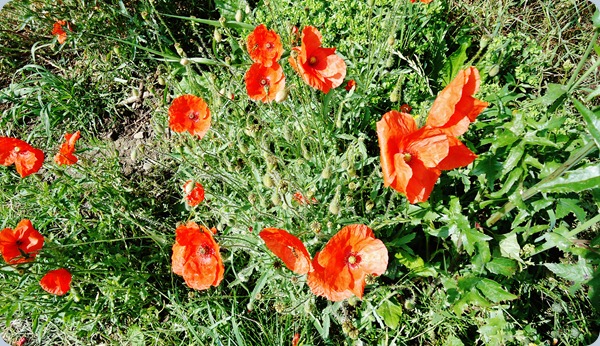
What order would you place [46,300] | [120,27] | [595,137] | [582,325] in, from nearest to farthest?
1. [595,137]
2. [582,325]
3. [46,300]
4. [120,27]

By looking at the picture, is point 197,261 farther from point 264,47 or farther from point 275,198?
point 264,47

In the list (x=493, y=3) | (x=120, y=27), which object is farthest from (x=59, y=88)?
(x=493, y=3)

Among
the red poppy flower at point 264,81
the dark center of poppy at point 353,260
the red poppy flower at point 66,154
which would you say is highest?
the red poppy flower at point 264,81

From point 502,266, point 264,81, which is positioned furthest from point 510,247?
point 264,81

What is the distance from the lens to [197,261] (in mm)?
2088

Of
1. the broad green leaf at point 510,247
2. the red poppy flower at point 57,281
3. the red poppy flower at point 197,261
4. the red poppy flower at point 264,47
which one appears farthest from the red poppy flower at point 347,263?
the red poppy flower at point 57,281

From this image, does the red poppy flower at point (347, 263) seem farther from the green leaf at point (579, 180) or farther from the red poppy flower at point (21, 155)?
the red poppy flower at point (21, 155)

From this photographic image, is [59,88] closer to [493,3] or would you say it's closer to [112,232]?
[112,232]

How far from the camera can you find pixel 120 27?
3594 mm

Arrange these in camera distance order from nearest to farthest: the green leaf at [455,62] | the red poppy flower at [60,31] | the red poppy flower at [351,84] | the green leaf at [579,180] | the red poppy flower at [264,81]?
the green leaf at [579,180] < the red poppy flower at [264,81] < the red poppy flower at [351,84] < the green leaf at [455,62] < the red poppy flower at [60,31]

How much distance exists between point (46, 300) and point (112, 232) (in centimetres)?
50

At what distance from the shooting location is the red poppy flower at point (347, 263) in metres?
1.82

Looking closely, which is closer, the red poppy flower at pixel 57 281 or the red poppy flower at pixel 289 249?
the red poppy flower at pixel 289 249

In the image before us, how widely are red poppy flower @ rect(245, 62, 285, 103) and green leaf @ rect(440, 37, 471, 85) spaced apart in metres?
1.25
